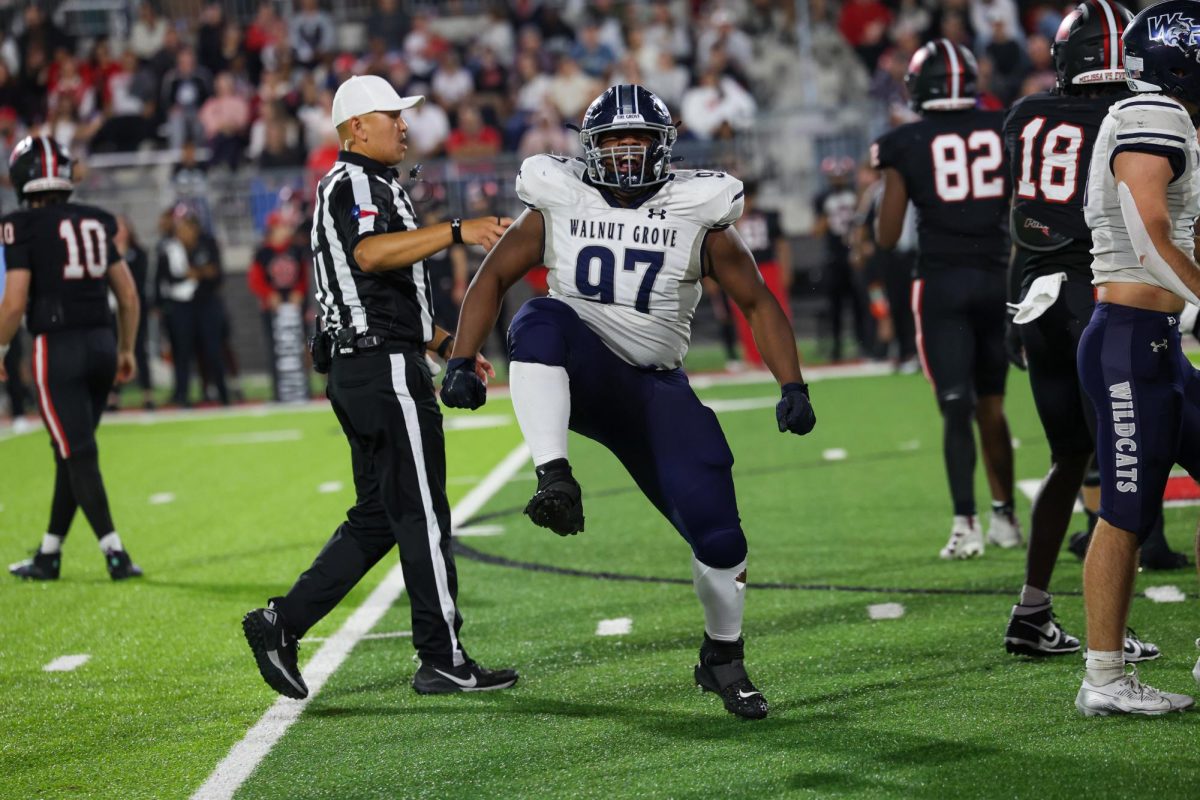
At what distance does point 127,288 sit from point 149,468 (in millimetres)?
4133

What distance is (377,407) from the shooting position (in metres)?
4.86

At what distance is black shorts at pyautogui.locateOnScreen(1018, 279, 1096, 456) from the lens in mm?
4875

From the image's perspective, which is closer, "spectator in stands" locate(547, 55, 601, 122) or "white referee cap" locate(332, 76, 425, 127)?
"white referee cap" locate(332, 76, 425, 127)

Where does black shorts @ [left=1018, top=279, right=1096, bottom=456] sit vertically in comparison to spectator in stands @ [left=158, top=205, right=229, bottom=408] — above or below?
above

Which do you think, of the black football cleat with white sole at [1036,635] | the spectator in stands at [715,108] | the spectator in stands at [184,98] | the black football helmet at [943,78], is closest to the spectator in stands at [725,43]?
the spectator in stands at [715,108]

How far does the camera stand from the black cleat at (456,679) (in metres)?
4.85

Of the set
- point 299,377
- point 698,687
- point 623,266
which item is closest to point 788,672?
point 698,687

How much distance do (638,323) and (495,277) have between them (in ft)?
1.39

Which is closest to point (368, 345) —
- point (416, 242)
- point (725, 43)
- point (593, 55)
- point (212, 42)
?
point (416, 242)

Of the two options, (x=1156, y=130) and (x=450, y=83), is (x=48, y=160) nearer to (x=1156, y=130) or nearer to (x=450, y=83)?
(x=1156, y=130)

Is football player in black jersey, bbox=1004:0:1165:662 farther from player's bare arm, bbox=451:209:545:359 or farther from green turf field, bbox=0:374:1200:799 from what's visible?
player's bare arm, bbox=451:209:545:359

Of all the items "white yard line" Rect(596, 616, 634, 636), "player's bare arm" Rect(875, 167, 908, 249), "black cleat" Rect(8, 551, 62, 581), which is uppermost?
"player's bare arm" Rect(875, 167, 908, 249)

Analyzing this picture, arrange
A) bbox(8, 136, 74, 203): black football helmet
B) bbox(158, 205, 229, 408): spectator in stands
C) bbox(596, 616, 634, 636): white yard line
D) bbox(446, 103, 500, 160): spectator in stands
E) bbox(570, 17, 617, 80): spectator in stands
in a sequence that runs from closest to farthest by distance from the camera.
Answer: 1. bbox(596, 616, 634, 636): white yard line
2. bbox(8, 136, 74, 203): black football helmet
3. bbox(158, 205, 229, 408): spectator in stands
4. bbox(446, 103, 500, 160): spectator in stands
5. bbox(570, 17, 617, 80): spectator in stands

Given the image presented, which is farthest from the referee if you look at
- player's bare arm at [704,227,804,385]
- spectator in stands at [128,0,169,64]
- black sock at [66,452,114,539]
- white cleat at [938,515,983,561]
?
spectator in stands at [128,0,169,64]
